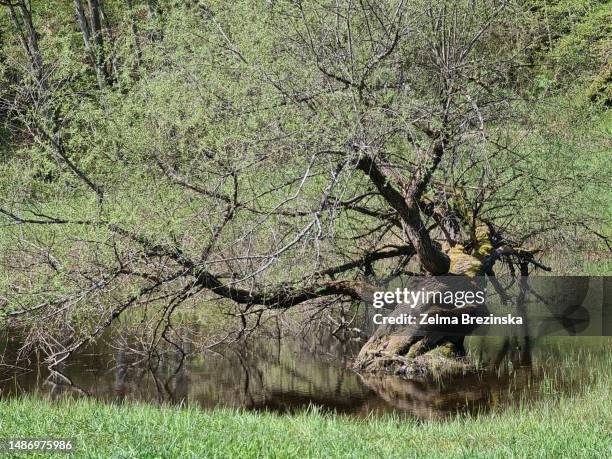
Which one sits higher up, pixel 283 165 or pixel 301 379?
pixel 283 165

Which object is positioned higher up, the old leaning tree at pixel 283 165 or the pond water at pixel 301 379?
the old leaning tree at pixel 283 165

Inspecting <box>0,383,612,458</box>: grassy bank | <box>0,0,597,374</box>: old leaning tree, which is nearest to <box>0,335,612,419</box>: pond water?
<box>0,0,597,374</box>: old leaning tree

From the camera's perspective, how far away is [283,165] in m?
9.57

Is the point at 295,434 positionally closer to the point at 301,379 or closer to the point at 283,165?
the point at 283,165

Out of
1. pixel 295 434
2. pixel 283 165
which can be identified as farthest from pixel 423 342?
pixel 295 434

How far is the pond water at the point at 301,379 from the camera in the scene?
10039 millimetres

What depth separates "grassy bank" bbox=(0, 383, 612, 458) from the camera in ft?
18.5

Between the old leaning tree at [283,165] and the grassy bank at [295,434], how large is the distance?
195 cm

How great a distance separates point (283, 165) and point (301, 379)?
3173 millimetres

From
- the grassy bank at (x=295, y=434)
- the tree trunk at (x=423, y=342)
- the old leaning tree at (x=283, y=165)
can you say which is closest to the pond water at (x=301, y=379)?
the tree trunk at (x=423, y=342)

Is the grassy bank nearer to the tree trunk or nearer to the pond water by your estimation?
the pond water

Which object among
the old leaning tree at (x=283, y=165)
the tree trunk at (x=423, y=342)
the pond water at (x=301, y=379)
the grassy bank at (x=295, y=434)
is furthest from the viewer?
the tree trunk at (x=423, y=342)

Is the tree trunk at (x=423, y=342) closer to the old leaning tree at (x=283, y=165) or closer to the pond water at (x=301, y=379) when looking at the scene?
the old leaning tree at (x=283, y=165)

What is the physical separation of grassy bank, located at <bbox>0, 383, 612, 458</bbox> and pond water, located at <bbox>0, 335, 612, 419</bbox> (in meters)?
1.73
